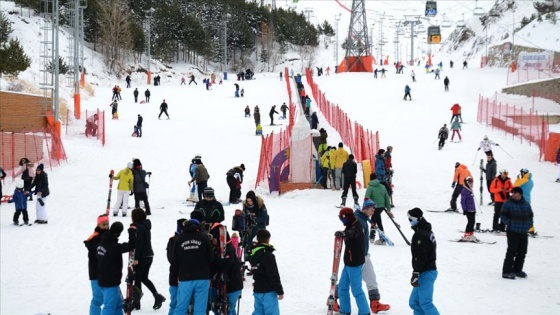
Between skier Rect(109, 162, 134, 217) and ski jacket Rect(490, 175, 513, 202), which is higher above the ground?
ski jacket Rect(490, 175, 513, 202)

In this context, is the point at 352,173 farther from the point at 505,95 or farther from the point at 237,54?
the point at 237,54

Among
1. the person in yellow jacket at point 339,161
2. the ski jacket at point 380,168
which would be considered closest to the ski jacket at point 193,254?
the ski jacket at point 380,168

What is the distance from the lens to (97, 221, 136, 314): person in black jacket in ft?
26.0

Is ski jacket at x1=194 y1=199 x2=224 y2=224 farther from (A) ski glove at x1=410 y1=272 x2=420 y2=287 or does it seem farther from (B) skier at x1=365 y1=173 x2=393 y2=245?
(B) skier at x1=365 y1=173 x2=393 y2=245

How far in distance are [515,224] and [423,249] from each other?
3.68m

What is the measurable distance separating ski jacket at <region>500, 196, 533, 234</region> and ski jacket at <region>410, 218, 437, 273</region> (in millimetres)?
3456

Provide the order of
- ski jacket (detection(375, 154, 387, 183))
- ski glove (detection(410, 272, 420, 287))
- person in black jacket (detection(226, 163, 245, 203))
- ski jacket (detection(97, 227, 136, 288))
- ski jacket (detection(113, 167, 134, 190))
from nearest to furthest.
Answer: ski glove (detection(410, 272, 420, 287)), ski jacket (detection(97, 227, 136, 288)), ski jacket (detection(113, 167, 134, 190)), ski jacket (detection(375, 154, 387, 183)), person in black jacket (detection(226, 163, 245, 203))

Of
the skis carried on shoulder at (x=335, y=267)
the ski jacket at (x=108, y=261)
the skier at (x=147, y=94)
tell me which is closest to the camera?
the ski jacket at (x=108, y=261)

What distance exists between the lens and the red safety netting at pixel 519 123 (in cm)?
2956

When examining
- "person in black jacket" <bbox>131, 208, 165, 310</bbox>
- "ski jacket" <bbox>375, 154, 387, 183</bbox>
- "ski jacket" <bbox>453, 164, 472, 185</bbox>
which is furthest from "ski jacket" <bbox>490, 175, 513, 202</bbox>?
"person in black jacket" <bbox>131, 208, 165, 310</bbox>

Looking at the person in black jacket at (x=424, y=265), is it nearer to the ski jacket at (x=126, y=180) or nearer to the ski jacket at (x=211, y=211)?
the ski jacket at (x=211, y=211)

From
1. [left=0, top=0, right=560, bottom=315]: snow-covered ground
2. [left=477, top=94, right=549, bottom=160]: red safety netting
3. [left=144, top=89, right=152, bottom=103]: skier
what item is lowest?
[left=0, top=0, right=560, bottom=315]: snow-covered ground

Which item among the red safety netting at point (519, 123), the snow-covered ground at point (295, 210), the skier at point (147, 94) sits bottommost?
the snow-covered ground at point (295, 210)

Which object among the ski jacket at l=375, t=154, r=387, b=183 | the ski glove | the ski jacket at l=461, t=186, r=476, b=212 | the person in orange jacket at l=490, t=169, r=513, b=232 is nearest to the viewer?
the ski glove
